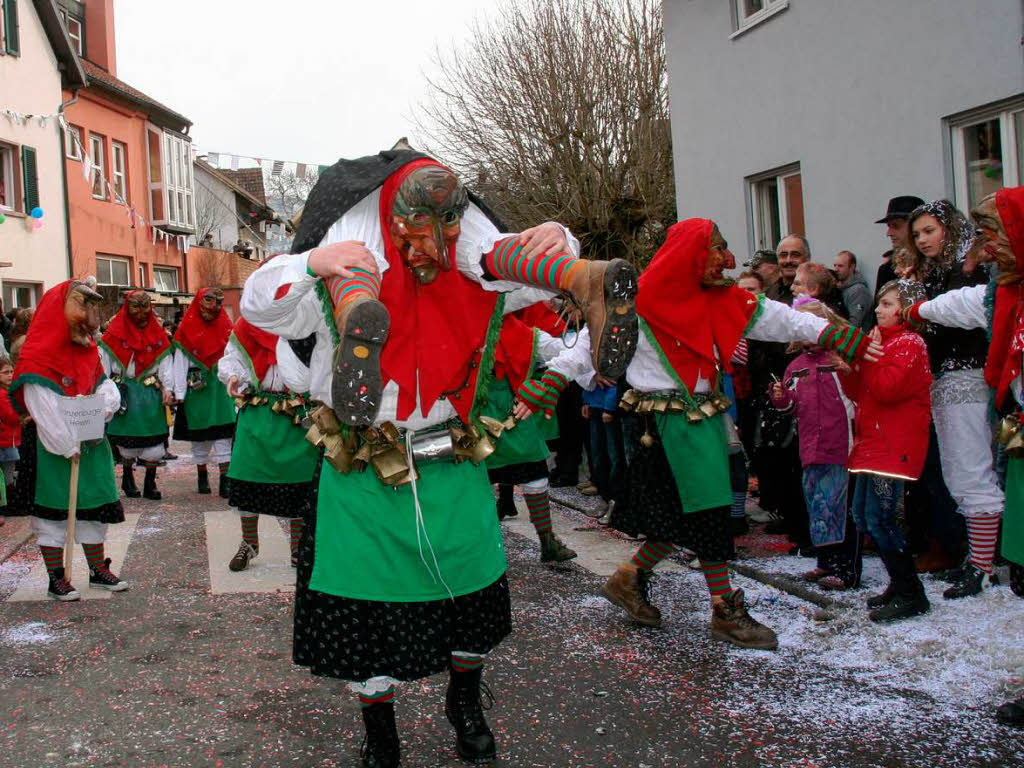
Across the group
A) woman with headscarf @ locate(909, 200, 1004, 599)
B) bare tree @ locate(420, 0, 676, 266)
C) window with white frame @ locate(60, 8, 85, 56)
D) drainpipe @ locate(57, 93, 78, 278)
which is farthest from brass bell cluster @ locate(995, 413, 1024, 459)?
window with white frame @ locate(60, 8, 85, 56)

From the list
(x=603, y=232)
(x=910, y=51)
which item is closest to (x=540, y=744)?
(x=910, y=51)

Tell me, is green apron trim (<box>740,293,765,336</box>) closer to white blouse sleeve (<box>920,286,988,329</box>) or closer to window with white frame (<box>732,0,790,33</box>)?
white blouse sleeve (<box>920,286,988,329</box>)

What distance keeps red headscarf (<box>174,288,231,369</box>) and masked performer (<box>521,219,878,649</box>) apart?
5.96 meters

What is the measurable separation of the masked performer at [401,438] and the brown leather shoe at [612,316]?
20.6 inches

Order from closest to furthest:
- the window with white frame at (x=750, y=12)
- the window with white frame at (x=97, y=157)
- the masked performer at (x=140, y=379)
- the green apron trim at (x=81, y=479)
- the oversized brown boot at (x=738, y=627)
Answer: the oversized brown boot at (x=738, y=627), the green apron trim at (x=81, y=479), the masked performer at (x=140, y=379), the window with white frame at (x=750, y=12), the window with white frame at (x=97, y=157)

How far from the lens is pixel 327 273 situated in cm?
301

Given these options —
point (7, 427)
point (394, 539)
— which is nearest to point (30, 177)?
point (7, 427)

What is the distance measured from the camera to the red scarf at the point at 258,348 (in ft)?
21.0

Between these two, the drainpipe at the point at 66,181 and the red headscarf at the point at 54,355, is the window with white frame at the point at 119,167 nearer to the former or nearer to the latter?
the drainpipe at the point at 66,181

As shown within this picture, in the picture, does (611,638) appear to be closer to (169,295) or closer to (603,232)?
(603,232)

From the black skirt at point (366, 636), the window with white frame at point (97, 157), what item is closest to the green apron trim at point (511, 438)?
the black skirt at point (366, 636)

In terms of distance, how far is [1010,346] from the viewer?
3.86 metres

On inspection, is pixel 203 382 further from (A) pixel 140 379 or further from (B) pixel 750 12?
(B) pixel 750 12

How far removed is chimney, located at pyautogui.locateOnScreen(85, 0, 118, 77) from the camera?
27797 millimetres
